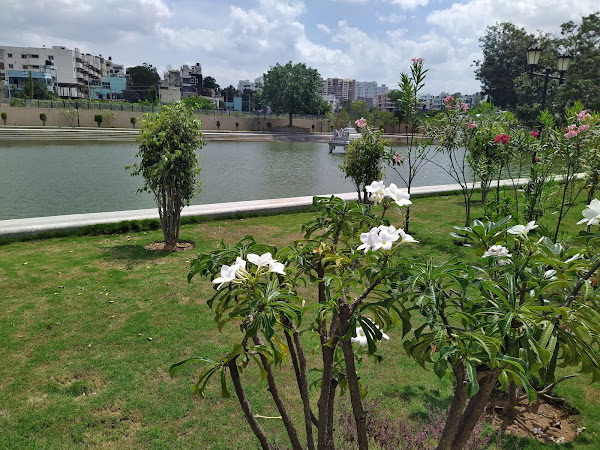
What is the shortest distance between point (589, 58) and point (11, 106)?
151ft

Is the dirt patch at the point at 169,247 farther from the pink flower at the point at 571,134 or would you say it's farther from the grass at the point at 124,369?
the pink flower at the point at 571,134

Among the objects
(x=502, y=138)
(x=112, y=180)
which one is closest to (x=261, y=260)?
(x=502, y=138)

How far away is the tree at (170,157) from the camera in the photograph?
18.5 ft

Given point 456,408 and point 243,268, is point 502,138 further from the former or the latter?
point 243,268

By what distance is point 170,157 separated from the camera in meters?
5.53

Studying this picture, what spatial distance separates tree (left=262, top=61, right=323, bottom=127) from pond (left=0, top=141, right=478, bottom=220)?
28.5 meters

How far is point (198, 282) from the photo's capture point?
15.5 ft

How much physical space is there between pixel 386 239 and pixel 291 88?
49.7m

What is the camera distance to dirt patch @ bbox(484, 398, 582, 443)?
2.67m

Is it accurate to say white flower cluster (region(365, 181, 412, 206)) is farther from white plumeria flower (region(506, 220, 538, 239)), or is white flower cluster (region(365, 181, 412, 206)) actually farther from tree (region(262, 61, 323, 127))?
tree (region(262, 61, 323, 127))

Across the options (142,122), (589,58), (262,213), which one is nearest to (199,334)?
(142,122)

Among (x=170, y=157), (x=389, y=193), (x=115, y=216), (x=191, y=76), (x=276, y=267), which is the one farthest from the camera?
(x=191, y=76)

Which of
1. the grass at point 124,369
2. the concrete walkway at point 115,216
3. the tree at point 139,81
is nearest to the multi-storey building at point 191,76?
the tree at point 139,81

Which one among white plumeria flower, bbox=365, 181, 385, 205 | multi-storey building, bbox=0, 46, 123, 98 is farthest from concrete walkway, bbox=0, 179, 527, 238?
multi-storey building, bbox=0, 46, 123, 98
